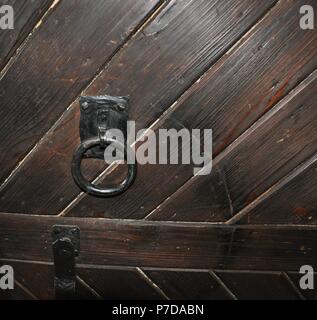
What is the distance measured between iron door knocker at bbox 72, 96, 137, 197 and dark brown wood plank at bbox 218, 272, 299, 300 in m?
0.47

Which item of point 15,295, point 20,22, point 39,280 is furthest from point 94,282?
point 20,22

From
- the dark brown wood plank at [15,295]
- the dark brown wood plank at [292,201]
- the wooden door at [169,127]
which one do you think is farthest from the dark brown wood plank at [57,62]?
the dark brown wood plank at [292,201]

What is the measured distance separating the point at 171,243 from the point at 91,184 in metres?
0.31

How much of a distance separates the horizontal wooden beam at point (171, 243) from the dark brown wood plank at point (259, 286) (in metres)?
0.03

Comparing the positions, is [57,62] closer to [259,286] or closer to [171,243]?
[171,243]

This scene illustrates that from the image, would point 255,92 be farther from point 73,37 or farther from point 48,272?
point 48,272

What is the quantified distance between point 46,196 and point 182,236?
43cm

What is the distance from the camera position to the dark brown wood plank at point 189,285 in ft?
3.49

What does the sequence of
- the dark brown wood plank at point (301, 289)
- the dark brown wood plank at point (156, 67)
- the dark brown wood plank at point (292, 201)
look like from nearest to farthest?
the dark brown wood plank at point (156, 67)
the dark brown wood plank at point (292, 201)
the dark brown wood plank at point (301, 289)

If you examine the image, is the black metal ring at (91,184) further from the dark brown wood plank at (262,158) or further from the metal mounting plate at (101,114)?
the dark brown wood plank at (262,158)

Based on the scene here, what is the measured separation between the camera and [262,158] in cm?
94
